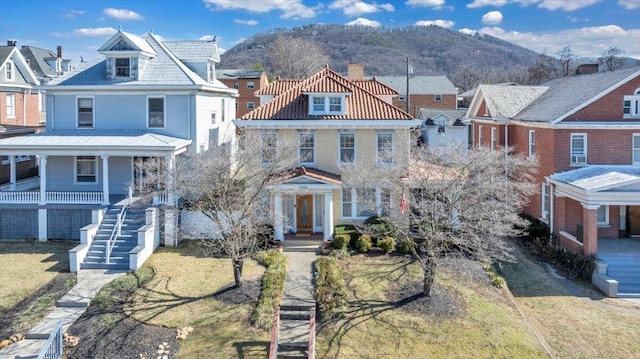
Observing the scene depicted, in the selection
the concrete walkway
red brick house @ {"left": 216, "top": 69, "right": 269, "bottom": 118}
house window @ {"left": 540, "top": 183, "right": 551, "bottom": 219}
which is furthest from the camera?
red brick house @ {"left": 216, "top": 69, "right": 269, "bottom": 118}

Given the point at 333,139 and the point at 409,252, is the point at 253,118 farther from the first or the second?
the point at 409,252

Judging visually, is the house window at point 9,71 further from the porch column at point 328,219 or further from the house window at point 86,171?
the porch column at point 328,219

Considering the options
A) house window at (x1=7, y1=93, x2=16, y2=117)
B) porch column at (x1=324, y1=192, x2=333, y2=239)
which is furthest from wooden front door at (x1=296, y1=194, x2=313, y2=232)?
house window at (x1=7, y1=93, x2=16, y2=117)

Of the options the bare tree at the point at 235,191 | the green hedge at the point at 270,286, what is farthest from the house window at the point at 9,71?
the green hedge at the point at 270,286

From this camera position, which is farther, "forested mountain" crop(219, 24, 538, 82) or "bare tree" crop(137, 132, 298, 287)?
"forested mountain" crop(219, 24, 538, 82)

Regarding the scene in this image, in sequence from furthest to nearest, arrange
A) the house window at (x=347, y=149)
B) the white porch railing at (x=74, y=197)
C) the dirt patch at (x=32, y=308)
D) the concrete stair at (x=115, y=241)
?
the house window at (x=347, y=149) → the white porch railing at (x=74, y=197) → the concrete stair at (x=115, y=241) → the dirt patch at (x=32, y=308)

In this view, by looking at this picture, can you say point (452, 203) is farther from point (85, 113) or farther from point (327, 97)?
point (85, 113)

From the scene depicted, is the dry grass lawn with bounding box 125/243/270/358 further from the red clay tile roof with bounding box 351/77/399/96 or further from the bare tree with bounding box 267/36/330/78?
the bare tree with bounding box 267/36/330/78
